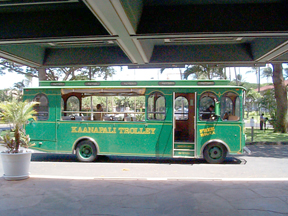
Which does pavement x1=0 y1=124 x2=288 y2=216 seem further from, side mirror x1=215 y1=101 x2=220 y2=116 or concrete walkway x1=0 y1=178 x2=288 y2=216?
side mirror x1=215 y1=101 x2=220 y2=116

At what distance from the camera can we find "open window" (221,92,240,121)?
33.1 ft

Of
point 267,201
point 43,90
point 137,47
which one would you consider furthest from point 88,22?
point 267,201

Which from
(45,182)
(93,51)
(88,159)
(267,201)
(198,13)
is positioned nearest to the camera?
(267,201)

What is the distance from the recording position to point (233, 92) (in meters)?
10.1

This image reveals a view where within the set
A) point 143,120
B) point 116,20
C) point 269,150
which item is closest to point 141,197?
point 116,20

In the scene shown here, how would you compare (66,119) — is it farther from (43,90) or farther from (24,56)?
(24,56)

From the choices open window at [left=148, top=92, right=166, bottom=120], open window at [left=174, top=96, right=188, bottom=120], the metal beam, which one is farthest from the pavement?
the metal beam

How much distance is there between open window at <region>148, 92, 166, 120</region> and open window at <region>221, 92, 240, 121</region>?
216 centimetres

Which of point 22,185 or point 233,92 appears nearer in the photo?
point 22,185

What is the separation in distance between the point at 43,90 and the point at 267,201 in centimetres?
859

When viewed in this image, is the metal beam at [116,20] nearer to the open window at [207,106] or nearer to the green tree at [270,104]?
the open window at [207,106]

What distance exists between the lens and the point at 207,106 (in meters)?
10.2

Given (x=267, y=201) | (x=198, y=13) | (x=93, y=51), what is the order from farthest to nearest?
(x=93, y=51)
(x=198, y=13)
(x=267, y=201)


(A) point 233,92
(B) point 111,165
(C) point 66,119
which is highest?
(A) point 233,92
